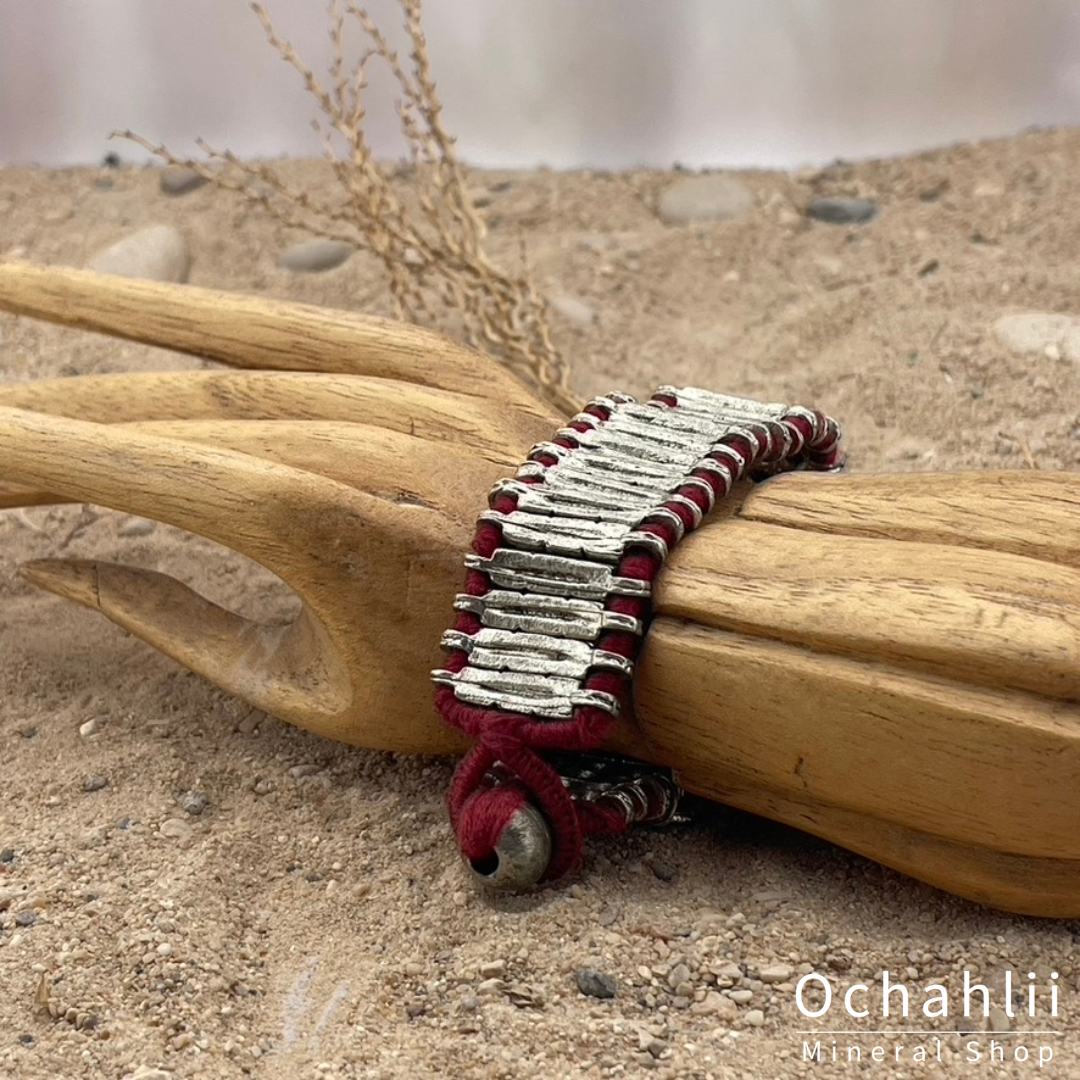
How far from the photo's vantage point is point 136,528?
251 cm

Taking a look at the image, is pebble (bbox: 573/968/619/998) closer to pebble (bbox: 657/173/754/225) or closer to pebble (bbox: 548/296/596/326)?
pebble (bbox: 548/296/596/326)

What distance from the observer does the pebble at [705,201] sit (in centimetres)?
338

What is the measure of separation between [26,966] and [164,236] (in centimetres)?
215

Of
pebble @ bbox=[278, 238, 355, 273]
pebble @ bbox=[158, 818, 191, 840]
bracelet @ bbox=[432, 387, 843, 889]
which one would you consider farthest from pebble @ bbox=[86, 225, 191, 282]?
bracelet @ bbox=[432, 387, 843, 889]

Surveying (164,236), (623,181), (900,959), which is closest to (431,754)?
(900,959)

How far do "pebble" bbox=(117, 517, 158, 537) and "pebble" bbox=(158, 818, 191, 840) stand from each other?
90 cm

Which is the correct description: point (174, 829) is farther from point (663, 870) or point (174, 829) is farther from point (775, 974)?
point (775, 974)

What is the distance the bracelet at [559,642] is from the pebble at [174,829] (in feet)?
1.22

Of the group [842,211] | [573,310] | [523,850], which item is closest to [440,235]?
[573,310]

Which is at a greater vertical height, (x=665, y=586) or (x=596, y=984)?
(x=665, y=586)

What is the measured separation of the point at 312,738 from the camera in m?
1.88

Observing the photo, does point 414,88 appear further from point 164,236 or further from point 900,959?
point 900,959

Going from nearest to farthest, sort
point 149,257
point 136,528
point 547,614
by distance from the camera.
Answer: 1. point 547,614
2. point 136,528
3. point 149,257

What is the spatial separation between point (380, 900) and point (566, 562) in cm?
44
